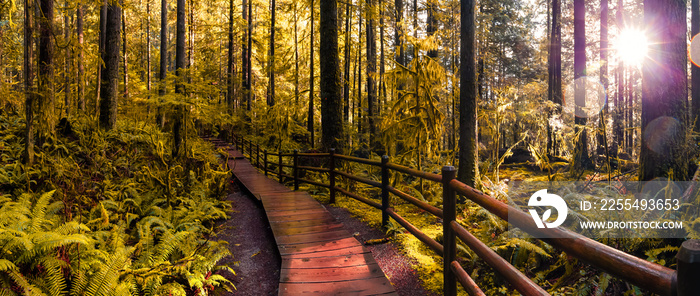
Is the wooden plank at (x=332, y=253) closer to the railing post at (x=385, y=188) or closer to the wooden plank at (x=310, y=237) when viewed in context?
the wooden plank at (x=310, y=237)

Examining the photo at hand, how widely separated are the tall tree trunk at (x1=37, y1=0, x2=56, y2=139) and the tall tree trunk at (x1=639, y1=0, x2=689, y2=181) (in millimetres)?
10762

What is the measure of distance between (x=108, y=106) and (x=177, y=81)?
5.12 metres

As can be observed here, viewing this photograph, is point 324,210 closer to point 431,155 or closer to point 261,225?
point 261,225

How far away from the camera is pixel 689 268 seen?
0.90 m

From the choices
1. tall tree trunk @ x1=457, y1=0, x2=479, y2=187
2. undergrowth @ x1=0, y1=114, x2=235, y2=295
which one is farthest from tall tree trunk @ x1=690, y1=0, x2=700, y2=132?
undergrowth @ x1=0, y1=114, x2=235, y2=295

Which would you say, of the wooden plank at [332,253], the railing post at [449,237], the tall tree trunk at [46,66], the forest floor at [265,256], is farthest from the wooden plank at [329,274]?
the tall tree trunk at [46,66]

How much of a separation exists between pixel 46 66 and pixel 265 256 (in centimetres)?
609

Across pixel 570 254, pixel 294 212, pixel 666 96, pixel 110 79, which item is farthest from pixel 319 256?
pixel 110 79

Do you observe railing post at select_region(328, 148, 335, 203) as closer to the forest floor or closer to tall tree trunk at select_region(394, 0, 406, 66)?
the forest floor

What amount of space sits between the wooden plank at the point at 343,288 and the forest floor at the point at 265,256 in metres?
0.27

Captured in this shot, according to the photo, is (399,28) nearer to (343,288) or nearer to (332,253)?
(332,253)

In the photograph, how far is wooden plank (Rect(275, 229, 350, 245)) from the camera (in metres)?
4.73

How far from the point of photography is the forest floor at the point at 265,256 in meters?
3.82

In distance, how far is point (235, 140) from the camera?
68.3 feet
